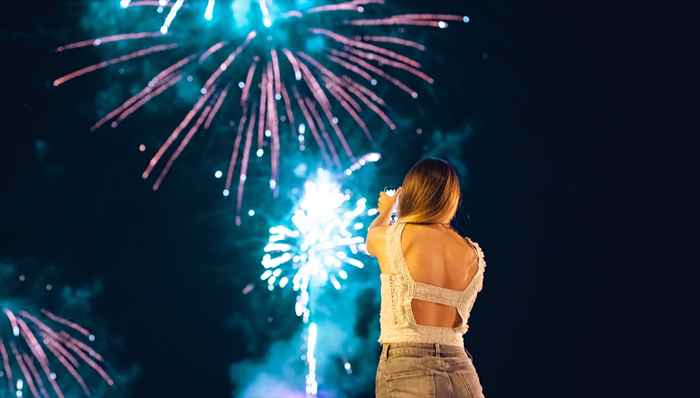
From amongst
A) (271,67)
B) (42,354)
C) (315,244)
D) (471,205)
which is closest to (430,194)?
(315,244)

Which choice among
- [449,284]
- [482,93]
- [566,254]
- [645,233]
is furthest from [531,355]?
[449,284]

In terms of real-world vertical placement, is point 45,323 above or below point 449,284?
above

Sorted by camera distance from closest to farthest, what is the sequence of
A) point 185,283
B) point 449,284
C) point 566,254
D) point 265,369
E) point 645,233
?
point 449,284, point 645,233, point 566,254, point 185,283, point 265,369

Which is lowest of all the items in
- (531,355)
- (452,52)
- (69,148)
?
(531,355)

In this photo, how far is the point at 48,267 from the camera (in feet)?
36.1

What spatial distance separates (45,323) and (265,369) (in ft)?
12.1

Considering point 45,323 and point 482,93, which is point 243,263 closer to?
point 45,323

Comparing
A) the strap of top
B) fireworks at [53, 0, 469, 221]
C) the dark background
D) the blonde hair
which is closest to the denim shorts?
the strap of top

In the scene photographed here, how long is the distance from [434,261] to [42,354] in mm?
9520

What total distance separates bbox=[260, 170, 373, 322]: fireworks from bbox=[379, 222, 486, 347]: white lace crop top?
633cm

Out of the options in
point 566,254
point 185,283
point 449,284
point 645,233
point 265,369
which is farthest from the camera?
point 265,369

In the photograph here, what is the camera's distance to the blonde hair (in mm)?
2525

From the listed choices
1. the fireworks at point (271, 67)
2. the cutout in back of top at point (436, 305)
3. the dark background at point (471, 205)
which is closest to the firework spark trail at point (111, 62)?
the fireworks at point (271, 67)

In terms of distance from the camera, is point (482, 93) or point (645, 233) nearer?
point (645, 233)
